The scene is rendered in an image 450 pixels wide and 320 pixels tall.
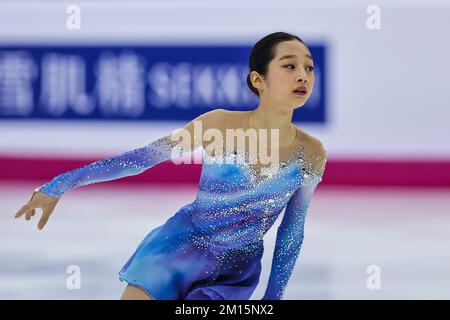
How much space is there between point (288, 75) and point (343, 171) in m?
4.75

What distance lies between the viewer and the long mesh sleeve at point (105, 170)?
2.81 m

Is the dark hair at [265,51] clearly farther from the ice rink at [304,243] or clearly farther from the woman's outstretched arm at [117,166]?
the ice rink at [304,243]

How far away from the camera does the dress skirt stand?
9.15ft

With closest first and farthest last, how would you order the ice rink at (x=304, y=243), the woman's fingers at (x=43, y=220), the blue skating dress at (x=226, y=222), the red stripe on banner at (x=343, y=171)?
the woman's fingers at (x=43, y=220) < the blue skating dress at (x=226, y=222) < the ice rink at (x=304, y=243) < the red stripe on banner at (x=343, y=171)

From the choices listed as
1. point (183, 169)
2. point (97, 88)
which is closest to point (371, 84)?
point (183, 169)

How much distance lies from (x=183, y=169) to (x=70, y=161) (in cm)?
90

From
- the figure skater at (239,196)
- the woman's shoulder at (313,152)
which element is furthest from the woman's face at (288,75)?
the woman's shoulder at (313,152)

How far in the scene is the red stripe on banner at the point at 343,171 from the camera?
7477 mm

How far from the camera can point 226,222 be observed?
9.37 ft

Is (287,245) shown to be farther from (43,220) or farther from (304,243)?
(304,243)

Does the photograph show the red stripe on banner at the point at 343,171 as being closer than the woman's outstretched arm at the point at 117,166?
No

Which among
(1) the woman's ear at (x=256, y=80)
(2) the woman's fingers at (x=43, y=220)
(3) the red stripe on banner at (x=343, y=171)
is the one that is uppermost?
(1) the woman's ear at (x=256, y=80)

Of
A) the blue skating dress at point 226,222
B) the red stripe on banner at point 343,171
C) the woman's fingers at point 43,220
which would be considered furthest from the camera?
the red stripe on banner at point 343,171

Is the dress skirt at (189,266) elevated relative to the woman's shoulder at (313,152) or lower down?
lower down
